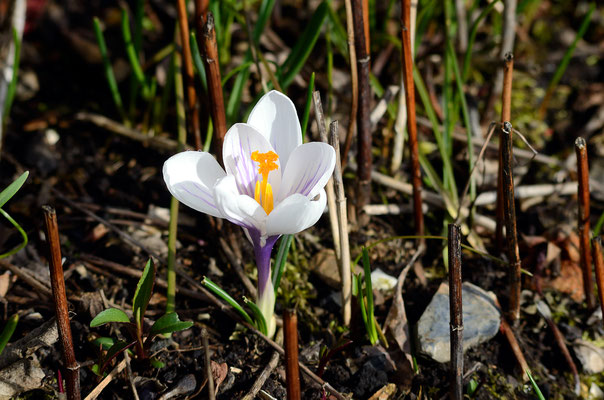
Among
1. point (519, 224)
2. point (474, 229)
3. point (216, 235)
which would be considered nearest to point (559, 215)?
point (519, 224)

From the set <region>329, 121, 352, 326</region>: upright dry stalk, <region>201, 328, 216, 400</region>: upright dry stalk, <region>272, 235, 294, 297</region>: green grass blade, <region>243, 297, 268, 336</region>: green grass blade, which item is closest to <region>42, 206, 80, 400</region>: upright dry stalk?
<region>201, 328, 216, 400</region>: upright dry stalk

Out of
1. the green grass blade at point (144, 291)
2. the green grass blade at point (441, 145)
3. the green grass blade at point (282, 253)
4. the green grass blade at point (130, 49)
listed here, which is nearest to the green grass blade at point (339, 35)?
the green grass blade at point (441, 145)

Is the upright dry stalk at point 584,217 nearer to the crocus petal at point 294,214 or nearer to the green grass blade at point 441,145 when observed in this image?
the green grass blade at point 441,145

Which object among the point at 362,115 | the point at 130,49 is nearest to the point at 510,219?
the point at 362,115

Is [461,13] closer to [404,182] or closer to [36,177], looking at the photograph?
[404,182]

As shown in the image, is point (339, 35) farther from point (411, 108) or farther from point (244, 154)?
point (244, 154)

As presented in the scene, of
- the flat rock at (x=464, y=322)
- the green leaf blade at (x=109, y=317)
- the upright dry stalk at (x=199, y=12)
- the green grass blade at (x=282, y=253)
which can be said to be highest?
the upright dry stalk at (x=199, y=12)
